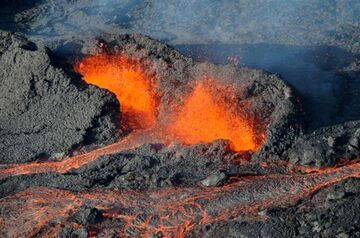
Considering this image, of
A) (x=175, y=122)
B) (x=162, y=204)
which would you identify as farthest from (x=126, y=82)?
(x=162, y=204)

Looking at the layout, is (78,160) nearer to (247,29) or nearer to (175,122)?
(175,122)

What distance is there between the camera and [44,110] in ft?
25.2

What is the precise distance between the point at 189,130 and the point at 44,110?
258cm

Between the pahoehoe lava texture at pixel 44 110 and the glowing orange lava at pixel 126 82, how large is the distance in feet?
1.33

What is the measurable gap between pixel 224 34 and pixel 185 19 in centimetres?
136

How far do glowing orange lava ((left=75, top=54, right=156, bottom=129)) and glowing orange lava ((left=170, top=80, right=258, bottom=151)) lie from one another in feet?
2.17

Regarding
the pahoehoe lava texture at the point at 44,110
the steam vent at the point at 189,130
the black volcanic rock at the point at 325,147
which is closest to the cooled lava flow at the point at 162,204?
the steam vent at the point at 189,130

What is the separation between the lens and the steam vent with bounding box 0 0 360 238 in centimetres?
523

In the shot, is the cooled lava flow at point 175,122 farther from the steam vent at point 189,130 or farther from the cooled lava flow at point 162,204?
the cooled lava flow at point 162,204

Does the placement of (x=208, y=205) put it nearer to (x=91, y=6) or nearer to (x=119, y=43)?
(x=119, y=43)

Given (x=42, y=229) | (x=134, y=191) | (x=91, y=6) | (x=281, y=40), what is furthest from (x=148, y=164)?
(x=91, y=6)

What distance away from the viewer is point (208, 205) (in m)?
5.39

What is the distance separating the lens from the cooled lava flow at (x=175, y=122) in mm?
6918

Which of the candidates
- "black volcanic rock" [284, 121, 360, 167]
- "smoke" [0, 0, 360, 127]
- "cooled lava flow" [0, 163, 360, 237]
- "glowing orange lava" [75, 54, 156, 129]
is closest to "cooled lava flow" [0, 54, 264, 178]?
"glowing orange lava" [75, 54, 156, 129]
